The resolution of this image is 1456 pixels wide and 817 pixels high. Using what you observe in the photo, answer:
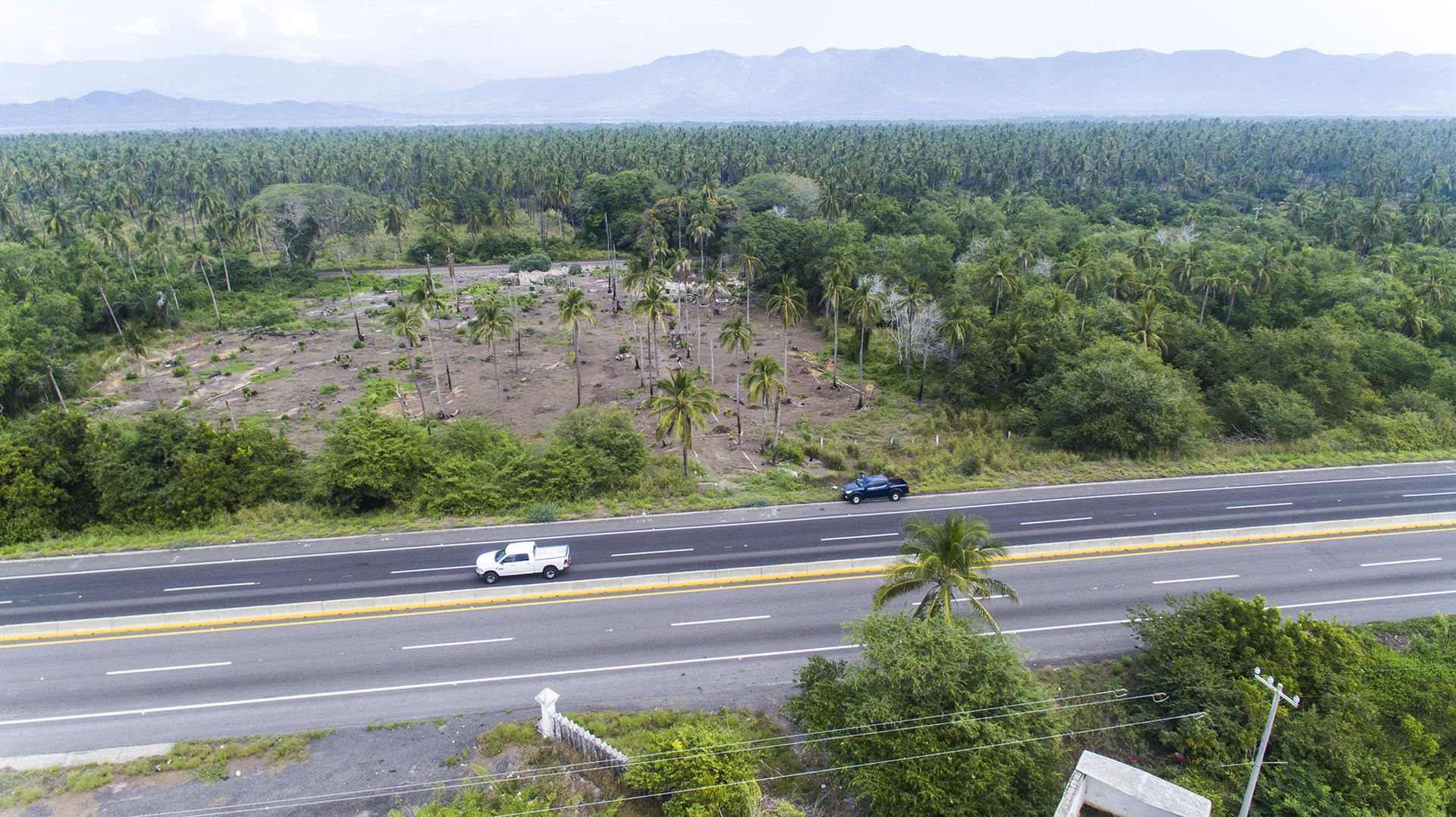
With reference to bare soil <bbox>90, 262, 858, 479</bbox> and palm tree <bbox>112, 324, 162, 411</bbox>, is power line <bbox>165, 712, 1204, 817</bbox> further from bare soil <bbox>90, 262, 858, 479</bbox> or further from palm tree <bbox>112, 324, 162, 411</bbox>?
palm tree <bbox>112, 324, 162, 411</bbox>

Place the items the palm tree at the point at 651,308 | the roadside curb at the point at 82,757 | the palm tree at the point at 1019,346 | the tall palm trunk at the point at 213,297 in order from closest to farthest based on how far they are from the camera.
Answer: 1. the roadside curb at the point at 82,757
2. the palm tree at the point at 1019,346
3. the palm tree at the point at 651,308
4. the tall palm trunk at the point at 213,297

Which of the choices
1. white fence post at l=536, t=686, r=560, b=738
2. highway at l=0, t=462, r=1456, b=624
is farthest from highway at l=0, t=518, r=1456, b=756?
highway at l=0, t=462, r=1456, b=624

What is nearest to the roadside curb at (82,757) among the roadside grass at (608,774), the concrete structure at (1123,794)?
the roadside grass at (608,774)

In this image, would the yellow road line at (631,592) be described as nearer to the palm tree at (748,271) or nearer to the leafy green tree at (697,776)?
the leafy green tree at (697,776)

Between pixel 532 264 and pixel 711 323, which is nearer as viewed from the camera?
pixel 711 323

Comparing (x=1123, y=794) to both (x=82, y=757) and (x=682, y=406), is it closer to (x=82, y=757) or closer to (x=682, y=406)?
(x=682, y=406)

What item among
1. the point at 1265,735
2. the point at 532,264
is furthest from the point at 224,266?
the point at 1265,735

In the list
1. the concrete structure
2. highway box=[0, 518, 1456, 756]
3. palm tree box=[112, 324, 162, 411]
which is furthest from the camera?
palm tree box=[112, 324, 162, 411]
